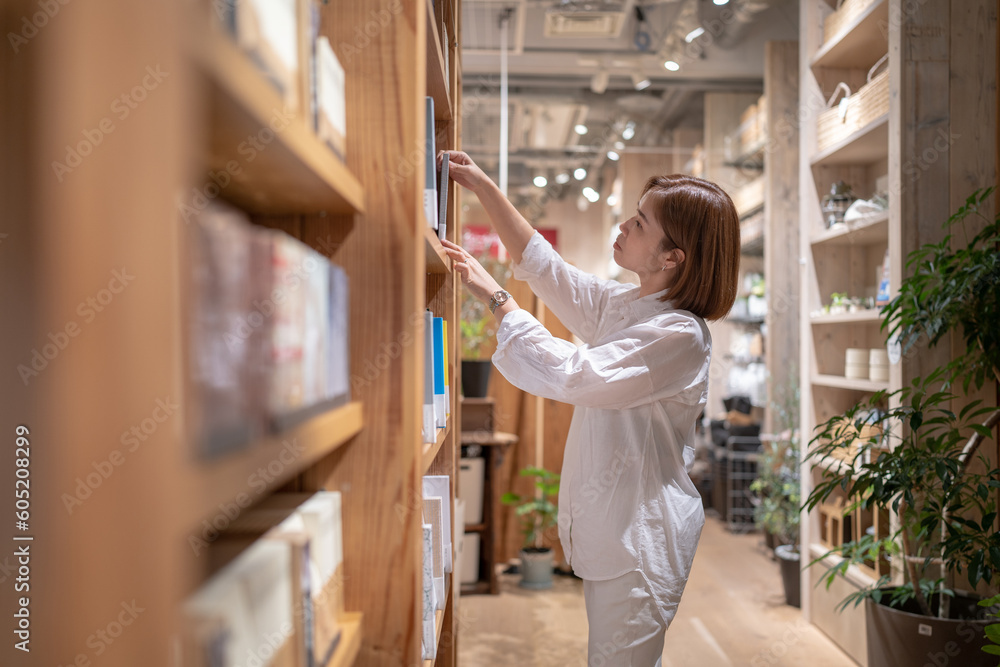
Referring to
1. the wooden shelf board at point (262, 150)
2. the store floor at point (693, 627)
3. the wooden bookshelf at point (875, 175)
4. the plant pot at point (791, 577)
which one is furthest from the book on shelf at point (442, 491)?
the plant pot at point (791, 577)

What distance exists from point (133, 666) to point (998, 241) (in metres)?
2.44

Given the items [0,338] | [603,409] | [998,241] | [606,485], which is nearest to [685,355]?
[603,409]

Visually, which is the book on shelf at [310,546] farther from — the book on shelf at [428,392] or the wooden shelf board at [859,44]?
the wooden shelf board at [859,44]

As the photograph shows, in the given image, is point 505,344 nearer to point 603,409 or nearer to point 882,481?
point 603,409

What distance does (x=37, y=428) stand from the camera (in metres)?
0.76

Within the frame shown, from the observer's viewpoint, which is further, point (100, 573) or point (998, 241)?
point (998, 241)

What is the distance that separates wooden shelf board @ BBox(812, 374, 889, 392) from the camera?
2.78 metres

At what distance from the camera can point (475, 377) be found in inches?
150

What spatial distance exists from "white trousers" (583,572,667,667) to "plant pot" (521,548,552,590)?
2399 millimetres

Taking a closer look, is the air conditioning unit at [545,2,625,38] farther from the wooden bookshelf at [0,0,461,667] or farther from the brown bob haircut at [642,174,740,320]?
the wooden bookshelf at [0,0,461,667]

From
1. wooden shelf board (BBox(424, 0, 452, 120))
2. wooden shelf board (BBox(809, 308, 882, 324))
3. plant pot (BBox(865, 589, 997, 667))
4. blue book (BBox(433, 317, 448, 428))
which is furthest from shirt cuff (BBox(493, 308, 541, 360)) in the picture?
wooden shelf board (BBox(809, 308, 882, 324))

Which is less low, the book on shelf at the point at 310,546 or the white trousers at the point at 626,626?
the book on shelf at the point at 310,546

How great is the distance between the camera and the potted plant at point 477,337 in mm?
3777

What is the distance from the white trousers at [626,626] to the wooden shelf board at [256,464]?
37.2 inches
